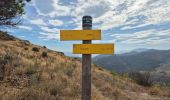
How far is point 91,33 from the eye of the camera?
7707mm

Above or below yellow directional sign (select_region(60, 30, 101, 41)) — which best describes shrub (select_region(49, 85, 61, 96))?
below

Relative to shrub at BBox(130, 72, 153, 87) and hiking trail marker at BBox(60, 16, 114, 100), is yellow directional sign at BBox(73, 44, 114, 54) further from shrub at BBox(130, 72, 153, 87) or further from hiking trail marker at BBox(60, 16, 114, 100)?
shrub at BBox(130, 72, 153, 87)

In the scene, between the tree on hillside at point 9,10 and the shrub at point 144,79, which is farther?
the shrub at point 144,79

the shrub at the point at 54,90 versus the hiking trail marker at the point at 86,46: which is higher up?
the hiking trail marker at the point at 86,46

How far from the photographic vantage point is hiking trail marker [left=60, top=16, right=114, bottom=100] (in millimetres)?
7528

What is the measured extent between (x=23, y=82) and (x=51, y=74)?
2081 millimetres

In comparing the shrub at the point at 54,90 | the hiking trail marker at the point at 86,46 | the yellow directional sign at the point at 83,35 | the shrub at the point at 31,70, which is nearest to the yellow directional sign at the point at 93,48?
the hiking trail marker at the point at 86,46

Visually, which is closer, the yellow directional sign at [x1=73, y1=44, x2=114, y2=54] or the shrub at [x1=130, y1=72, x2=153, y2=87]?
the yellow directional sign at [x1=73, y1=44, x2=114, y2=54]

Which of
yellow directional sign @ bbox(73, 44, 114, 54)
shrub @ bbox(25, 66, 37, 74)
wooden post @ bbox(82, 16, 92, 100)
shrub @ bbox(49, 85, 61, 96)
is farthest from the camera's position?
shrub @ bbox(25, 66, 37, 74)

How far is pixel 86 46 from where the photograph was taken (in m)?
7.68

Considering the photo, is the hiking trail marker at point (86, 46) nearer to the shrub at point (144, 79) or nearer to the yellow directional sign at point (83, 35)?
the yellow directional sign at point (83, 35)

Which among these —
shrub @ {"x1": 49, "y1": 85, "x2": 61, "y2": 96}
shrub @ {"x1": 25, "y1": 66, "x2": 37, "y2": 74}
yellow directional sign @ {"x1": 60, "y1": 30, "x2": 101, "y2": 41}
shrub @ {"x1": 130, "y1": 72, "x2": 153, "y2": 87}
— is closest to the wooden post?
yellow directional sign @ {"x1": 60, "y1": 30, "x2": 101, "y2": 41}

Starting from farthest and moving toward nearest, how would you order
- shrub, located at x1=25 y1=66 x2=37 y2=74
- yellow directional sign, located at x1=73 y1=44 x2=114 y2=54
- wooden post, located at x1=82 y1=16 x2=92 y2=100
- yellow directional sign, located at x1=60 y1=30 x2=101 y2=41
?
1. shrub, located at x1=25 y1=66 x2=37 y2=74
2. wooden post, located at x1=82 y1=16 x2=92 y2=100
3. yellow directional sign, located at x1=60 y1=30 x2=101 y2=41
4. yellow directional sign, located at x1=73 y1=44 x2=114 y2=54

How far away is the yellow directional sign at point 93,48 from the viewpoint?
748cm
